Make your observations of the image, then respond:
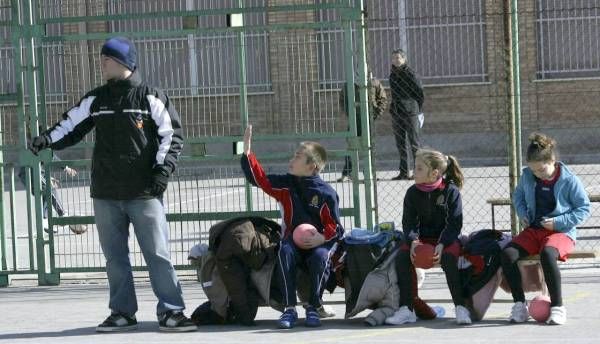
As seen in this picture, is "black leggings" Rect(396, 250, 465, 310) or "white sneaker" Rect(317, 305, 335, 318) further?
"white sneaker" Rect(317, 305, 335, 318)

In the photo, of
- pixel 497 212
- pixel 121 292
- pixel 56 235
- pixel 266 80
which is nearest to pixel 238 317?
pixel 121 292

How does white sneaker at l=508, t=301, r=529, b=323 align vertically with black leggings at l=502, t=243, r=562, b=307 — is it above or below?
below

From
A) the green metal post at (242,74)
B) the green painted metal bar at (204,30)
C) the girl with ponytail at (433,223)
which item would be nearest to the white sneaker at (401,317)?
the girl with ponytail at (433,223)

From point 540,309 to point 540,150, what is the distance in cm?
101

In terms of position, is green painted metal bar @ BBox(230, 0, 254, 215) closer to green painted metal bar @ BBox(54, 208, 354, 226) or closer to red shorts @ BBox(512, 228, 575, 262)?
green painted metal bar @ BBox(54, 208, 354, 226)

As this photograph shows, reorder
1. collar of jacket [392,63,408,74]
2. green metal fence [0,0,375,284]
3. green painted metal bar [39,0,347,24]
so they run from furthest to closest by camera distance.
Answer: collar of jacket [392,63,408,74] < green metal fence [0,0,375,284] < green painted metal bar [39,0,347,24]

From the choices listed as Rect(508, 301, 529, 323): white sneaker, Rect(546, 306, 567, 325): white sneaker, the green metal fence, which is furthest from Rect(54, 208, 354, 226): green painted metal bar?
Rect(546, 306, 567, 325): white sneaker

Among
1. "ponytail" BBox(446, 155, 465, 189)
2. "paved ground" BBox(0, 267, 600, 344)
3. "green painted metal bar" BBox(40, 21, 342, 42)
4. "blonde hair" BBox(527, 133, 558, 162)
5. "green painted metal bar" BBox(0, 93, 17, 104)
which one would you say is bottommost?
"paved ground" BBox(0, 267, 600, 344)

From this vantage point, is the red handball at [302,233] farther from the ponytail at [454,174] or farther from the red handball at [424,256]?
the ponytail at [454,174]

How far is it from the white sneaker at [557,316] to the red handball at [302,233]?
158 cm

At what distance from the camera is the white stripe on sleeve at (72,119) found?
28.8 ft

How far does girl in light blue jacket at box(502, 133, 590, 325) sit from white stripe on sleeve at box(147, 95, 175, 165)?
7.38 feet

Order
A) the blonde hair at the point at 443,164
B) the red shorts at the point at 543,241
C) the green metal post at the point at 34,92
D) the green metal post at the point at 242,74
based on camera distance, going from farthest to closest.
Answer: the green metal post at the point at 34,92 < the green metal post at the point at 242,74 < the blonde hair at the point at 443,164 < the red shorts at the point at 543,241

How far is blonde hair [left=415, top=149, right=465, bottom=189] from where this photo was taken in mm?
8711
